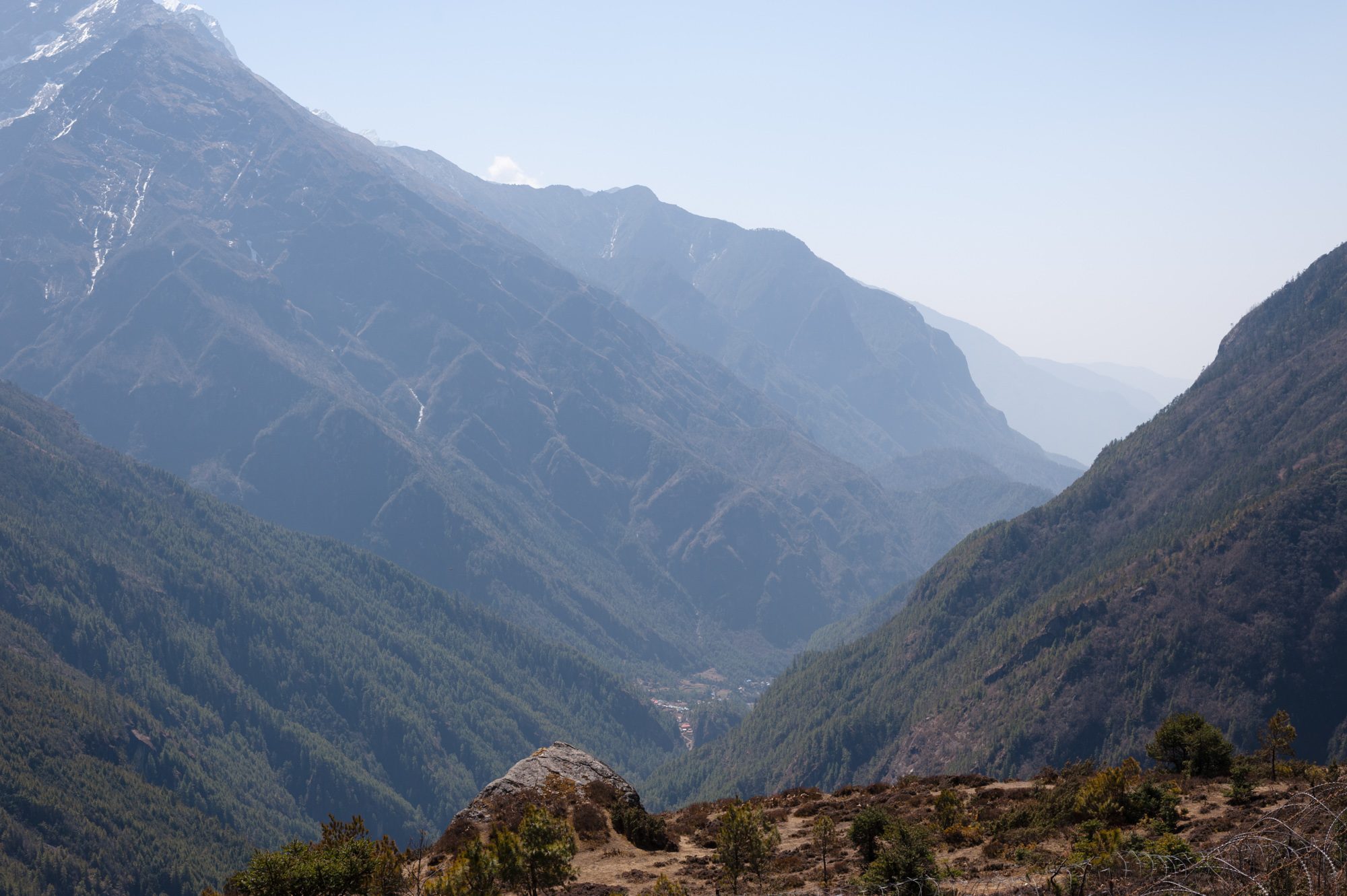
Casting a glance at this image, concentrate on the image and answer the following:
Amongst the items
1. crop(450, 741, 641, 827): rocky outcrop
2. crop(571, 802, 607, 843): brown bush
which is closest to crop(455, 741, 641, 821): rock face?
crop(450, 741, 641, 827): rocky outcrop

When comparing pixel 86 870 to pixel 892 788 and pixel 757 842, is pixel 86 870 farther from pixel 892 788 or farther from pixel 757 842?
pixel 757 842

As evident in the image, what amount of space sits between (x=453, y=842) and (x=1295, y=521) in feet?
628

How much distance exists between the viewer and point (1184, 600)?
7672 inches

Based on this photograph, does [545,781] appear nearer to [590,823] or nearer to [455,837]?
[590,823]

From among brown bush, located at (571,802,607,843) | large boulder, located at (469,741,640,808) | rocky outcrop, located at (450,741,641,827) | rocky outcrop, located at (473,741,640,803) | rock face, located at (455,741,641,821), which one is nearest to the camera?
brown bush, located at (571,802,607,843)

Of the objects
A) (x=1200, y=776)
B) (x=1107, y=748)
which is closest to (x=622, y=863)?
(x=1200, y=776)

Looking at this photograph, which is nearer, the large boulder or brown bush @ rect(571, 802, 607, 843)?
brown bush @ rect(571, 802, 607, 843)

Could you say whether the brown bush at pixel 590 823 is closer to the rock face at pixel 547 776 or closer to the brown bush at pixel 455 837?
the rock face at pixel 547 776

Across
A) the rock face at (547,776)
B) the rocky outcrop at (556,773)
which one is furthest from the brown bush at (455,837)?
the rocky outcrop at (556,773)

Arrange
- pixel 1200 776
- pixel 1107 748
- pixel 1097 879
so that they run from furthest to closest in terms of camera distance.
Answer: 1. pixel 1107 748
2. pixel 1200 776
3. pixel 1097 879

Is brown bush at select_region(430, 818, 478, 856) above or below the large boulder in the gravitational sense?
below

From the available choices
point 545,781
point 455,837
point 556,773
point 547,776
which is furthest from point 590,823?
point 455,837

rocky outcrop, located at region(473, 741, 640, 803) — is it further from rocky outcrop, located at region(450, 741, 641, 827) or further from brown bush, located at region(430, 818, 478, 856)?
brown bush, located at region(430, 818, 478, 856)

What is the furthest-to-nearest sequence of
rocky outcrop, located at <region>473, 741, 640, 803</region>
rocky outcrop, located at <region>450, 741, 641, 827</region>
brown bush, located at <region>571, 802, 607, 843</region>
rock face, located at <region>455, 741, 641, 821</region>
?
rocky outcrop, located at <region>473, 741, 640, 803</region> → rock face, located at <region>455, 741, 641, 821</region> → rocky outcrop, located at <region>450, 741, 641, 827</region> → brown bush, located at <region>571, 802, 607, 843</region>
